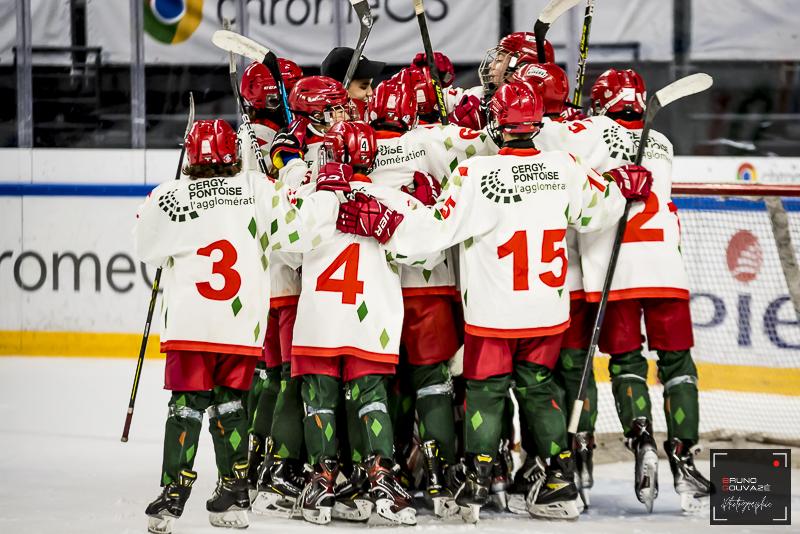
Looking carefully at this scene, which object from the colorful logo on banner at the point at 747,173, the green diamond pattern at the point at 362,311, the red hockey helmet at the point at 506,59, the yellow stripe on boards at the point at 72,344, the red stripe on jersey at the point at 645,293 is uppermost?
the red hockey helmet at the point at 506,59

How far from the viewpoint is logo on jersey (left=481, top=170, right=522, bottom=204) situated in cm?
386

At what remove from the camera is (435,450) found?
4.07 meters

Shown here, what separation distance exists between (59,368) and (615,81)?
382cm

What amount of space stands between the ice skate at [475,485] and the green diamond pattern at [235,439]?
0.71 m

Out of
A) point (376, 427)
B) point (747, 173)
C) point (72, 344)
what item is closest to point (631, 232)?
point (376, 427)

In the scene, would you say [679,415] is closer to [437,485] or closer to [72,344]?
[437,485]

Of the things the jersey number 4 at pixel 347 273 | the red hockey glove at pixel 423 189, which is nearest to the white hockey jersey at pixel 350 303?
the jersey number 4 at pixel 347 273

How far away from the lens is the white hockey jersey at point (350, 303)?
392cm

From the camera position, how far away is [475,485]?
391 cm

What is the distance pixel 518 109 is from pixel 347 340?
88cm

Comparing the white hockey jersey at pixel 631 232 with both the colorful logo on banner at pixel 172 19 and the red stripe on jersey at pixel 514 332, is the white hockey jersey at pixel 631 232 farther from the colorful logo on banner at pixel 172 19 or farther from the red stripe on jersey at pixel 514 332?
the colorful logo on banner at pixel 172 19

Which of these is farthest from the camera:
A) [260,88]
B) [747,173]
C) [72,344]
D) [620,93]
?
[72,344]

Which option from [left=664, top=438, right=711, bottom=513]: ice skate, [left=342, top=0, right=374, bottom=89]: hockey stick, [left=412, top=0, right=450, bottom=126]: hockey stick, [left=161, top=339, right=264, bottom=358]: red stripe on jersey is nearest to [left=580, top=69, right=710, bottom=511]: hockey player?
[left=664, top=438, right=711, bottom=513]: ice skate

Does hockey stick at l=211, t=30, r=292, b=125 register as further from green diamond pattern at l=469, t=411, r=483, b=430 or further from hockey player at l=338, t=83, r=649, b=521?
green diamond pattern at l=469, t=411, r=483, b=430
